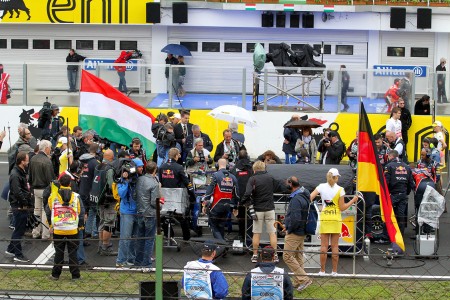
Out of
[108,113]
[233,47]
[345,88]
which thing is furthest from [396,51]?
[108,113]

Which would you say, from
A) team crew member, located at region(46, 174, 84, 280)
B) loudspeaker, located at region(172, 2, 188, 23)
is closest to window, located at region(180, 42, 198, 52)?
loudspeaker, located at region(172, 2, 188, 23)

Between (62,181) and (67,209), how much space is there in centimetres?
39

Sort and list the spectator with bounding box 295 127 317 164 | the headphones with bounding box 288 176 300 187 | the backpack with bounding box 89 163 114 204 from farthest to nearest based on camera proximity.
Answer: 1. the spectator with bounding box 295 127 317 164
2. the backpack with bounding box 89 163 114 204
3. the headphones with bounding box 288 176 300 187

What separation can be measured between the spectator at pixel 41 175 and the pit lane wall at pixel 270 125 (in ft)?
24.6

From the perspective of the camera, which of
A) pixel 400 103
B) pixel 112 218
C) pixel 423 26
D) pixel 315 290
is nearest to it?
pixel 315 290

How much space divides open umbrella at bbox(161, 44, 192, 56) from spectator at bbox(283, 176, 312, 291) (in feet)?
54.8

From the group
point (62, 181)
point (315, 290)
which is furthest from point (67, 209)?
point (315, 290)

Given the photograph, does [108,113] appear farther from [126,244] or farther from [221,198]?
[126,244]

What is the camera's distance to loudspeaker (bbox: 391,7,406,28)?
107 feet

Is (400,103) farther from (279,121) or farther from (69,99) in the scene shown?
(69,99)

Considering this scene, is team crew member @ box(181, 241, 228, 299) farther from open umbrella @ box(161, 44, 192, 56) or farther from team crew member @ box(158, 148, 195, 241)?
open umbrella @ box(161, 44, 192, 56)

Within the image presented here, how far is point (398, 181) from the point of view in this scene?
17.8 meters

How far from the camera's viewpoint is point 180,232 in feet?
60.6

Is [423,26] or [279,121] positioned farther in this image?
[423,26]
